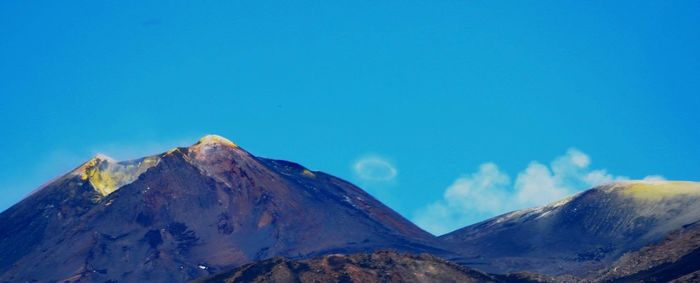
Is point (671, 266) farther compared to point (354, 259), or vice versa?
point (354, 259)

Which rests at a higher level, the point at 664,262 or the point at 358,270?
the point at 664,262

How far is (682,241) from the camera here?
145750mm

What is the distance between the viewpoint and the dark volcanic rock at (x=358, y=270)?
135 metres

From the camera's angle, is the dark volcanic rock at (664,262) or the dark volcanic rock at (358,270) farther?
the dark volcanic rock at (358,270)

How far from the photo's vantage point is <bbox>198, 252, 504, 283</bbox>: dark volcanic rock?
135m

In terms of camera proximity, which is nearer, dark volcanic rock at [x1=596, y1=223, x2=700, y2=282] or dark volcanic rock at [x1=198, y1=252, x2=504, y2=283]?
dark volcanic rock at [x1=596, y1=223, x2=700, y2=282]

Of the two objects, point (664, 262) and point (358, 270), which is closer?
point (358, 270)

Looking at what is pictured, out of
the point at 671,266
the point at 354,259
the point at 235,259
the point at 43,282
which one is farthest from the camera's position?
the point at 235,259

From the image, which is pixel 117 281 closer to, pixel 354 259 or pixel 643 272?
pixel 354 259

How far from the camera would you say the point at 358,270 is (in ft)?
451

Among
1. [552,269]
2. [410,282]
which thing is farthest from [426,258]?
[552,269]

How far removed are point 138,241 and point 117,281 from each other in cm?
1958

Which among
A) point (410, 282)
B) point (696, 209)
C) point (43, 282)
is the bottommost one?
point (410, 282)

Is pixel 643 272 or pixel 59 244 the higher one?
pixel 59 244
